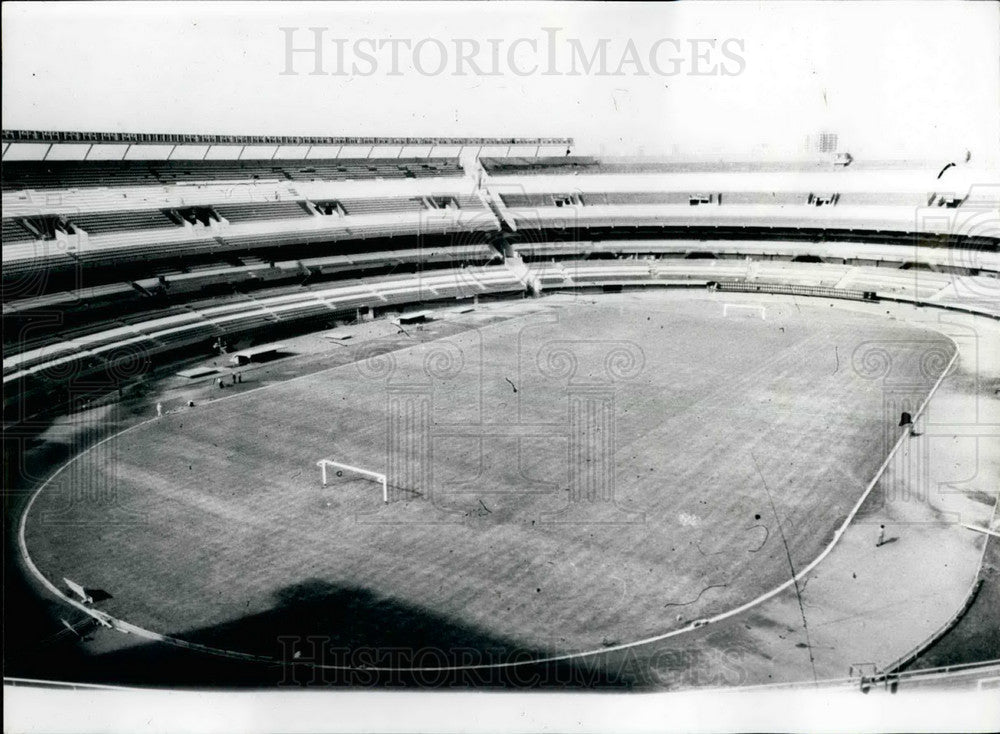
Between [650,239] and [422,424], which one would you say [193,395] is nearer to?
[422,424]

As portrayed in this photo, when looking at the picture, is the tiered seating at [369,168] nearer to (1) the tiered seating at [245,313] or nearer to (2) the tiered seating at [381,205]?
(2) the tiered seating at [381,205]

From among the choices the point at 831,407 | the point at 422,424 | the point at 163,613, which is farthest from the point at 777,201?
→ the point at 163,613

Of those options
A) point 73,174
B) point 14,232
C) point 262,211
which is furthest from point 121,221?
point 262,211

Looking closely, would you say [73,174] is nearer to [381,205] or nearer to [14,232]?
[14,232]

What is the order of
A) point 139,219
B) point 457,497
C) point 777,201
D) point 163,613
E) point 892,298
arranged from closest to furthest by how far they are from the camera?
point 163,613 → point 457,497 → point 139,219 → point 892,298 → point 777,201

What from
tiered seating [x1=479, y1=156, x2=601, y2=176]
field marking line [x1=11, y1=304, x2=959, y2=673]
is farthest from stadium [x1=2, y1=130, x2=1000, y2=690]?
tiered seating [x1=479, y1=156, x2=601, y2=176]

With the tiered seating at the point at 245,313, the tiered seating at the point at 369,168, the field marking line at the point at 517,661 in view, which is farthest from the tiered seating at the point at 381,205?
the field marking line at the point at 517,661

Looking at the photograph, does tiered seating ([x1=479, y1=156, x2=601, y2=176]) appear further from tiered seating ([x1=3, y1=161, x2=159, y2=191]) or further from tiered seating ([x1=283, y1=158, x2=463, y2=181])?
tiered seating ([x1=3, y1=161, x2=159, y2=191])
